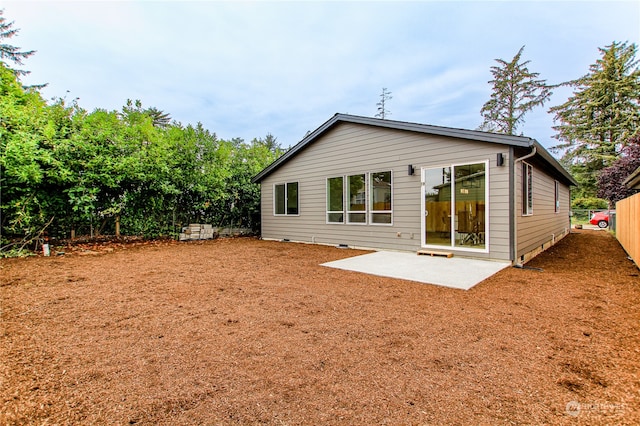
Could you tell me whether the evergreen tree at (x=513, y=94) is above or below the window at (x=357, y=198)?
above

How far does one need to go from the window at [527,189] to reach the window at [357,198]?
3.50m

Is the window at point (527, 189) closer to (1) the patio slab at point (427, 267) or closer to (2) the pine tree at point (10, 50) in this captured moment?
(1) the patio slab at point (427, 267)

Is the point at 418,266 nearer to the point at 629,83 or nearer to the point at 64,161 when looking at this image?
the point at 64,161

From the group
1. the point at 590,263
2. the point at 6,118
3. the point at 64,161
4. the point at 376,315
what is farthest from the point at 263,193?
the point at 590,263

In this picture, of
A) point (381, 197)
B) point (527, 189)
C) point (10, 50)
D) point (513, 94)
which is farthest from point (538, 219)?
point (10, 50)

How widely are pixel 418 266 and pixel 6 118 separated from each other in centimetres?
942

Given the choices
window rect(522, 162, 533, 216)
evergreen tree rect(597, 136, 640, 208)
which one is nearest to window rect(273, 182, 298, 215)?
window rect(522, 162, 533, 216)

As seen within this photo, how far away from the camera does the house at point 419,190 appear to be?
561 centimetres

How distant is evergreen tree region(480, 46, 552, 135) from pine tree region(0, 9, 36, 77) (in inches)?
1254

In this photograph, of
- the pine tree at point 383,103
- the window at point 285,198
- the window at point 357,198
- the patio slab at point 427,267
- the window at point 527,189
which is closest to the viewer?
the patio slab at point 427,267

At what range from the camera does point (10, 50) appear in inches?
643

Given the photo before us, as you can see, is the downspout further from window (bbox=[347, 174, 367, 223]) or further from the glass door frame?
window (bbox=[347, 174, 367, 223])

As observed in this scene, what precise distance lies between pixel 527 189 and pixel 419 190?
2.27 metres

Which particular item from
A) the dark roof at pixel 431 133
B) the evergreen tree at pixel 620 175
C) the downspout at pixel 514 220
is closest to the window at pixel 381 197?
the dark roof at pixel 431 133
